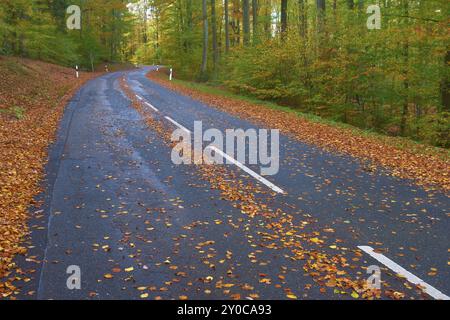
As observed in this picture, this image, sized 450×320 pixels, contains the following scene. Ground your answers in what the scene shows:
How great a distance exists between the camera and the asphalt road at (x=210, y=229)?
4941 mm

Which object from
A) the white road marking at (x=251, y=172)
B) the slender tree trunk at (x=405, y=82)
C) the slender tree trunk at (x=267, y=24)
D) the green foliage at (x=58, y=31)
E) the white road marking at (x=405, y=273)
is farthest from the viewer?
the green foliage at (x=58, y=31)

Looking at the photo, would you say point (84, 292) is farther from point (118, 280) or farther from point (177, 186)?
point (177, 186)

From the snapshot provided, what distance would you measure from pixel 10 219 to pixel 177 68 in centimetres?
4112

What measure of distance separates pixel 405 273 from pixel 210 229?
109 inches

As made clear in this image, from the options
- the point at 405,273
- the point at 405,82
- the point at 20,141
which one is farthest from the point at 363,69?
the point at 405,273

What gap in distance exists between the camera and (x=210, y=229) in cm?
648

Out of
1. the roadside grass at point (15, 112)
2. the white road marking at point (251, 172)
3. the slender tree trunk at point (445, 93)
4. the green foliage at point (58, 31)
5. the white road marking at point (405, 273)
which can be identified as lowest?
the white road marking at point (405, 273)

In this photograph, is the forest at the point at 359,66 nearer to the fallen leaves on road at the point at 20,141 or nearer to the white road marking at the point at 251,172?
the fallen leaves on road at the point at 20,141

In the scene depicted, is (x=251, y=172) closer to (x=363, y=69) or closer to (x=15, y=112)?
(x=15, y=112)

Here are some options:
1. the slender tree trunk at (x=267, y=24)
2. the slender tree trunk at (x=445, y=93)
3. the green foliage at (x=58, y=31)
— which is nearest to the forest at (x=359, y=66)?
the slender tree trunk at (x=445, y=93)

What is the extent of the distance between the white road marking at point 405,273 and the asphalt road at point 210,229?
3 centimetres

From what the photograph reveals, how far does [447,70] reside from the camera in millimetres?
16438

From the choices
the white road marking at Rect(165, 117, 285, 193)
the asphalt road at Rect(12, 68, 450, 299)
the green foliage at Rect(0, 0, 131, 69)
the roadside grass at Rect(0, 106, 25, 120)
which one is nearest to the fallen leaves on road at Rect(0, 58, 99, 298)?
the roadside grass at Rect(0, 106, 25, 120)

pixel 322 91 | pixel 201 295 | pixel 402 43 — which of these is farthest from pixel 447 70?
pixel 201 295
